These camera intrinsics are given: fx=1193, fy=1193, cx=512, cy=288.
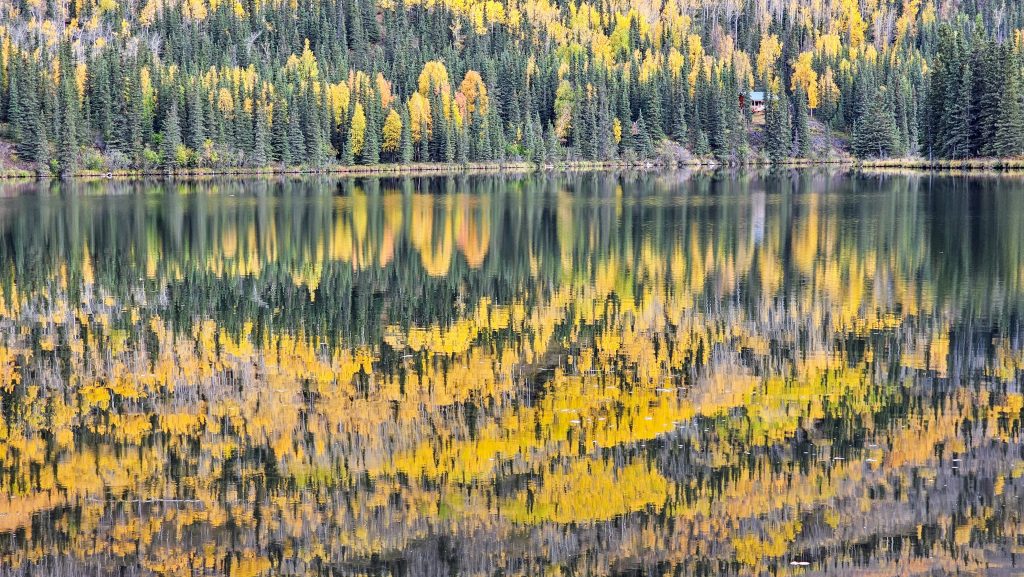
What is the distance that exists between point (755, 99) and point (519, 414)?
537 feet

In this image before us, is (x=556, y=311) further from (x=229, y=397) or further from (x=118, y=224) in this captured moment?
(x=118, y=224)

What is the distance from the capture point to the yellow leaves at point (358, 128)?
132 meters

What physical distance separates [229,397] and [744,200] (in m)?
47.5

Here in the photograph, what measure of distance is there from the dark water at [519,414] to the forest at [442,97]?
69403 millimetres

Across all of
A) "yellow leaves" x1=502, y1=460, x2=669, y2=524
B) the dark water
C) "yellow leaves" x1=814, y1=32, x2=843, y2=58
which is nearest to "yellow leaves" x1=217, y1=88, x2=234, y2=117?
the dark water

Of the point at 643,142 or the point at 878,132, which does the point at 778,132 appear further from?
the point at 878,132

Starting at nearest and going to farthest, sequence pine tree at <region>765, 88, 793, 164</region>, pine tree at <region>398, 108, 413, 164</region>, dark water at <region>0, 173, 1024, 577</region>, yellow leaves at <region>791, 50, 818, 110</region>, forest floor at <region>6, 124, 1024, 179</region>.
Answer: dark water at <region>0, 173, 1024, 577</region>
forest floor at <region>6, 124, 1024, 179</region>
pine tree at <region>398, 108, 413, 164</region>
pine tree at <region>765, 88, 793, 164</region>
yellow leaves at <region>791, 50, 818, 110</region>

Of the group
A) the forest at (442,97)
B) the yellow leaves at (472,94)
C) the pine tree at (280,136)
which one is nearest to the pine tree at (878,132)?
the forest at (442,97)

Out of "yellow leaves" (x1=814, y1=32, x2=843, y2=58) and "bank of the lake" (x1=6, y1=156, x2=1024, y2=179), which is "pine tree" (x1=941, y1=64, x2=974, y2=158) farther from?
"yellow leaves" (x1=814, y1=32, x2=843, y2=58)

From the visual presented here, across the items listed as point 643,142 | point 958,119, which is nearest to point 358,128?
point 643,142

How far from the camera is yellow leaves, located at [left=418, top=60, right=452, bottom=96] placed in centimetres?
14850

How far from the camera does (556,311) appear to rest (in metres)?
24.6

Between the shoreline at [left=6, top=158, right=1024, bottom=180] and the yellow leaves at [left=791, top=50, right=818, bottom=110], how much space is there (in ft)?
82.6

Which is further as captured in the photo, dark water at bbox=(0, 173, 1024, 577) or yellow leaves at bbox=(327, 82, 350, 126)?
yellow leaves at bbox=(327, 82, 350, 126)
